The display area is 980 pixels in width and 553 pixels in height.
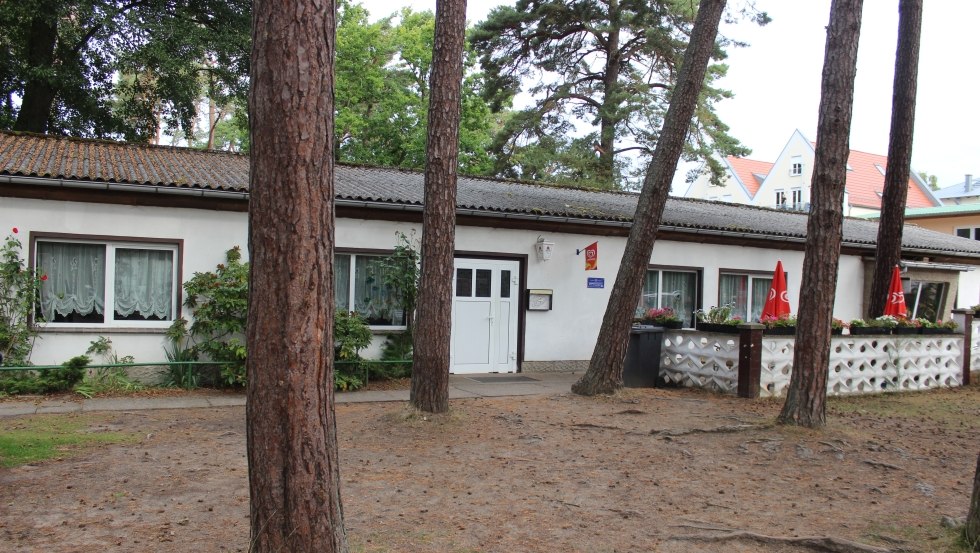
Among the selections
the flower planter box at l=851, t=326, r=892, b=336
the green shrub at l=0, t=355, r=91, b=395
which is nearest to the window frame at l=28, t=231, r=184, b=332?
the green shrub at l=0, t=355, r=91, b=395

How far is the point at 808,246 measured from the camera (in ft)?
28.6

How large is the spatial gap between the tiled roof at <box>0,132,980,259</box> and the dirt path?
3.81 meters

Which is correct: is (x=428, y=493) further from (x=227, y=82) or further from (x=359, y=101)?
(x=359, y=101)

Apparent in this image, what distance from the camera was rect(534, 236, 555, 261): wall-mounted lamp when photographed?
532 inches

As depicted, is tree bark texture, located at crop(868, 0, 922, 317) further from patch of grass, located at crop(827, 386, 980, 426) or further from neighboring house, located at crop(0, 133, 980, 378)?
patch of grass, located at crop(827, 386, 980, 426)

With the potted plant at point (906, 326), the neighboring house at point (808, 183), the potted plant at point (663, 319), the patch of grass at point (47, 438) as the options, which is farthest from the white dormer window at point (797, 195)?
the patch of grass at point (47, 438)

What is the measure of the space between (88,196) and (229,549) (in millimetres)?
7907

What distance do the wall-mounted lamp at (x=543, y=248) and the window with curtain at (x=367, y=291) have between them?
271cm

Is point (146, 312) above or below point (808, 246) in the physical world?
below

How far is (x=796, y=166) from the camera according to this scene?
5644 cm

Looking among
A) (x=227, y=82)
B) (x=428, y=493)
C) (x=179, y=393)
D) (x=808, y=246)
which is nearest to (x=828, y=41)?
(x=808, y=246)

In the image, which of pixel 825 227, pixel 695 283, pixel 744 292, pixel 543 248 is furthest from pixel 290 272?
pixel 744 292

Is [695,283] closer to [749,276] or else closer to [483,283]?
[749,276]

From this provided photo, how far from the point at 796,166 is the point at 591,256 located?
48105mm
